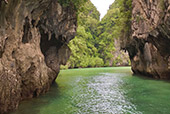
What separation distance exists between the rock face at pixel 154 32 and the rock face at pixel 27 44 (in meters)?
7.98

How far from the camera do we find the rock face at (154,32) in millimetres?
14094

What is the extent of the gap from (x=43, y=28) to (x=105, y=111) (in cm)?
944

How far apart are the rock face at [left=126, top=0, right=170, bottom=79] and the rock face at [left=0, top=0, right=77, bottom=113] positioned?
7.98 metres

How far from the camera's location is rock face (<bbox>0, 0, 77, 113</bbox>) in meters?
7.19

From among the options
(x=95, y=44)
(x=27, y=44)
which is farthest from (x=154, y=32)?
(x=95, y=44)

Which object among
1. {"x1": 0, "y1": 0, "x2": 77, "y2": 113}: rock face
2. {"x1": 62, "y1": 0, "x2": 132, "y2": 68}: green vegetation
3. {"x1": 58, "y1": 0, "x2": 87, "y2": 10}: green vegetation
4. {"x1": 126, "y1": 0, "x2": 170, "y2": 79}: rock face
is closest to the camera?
{"x1": 0, "y1": 0, "x2": 77, "y2": 113}: rock face

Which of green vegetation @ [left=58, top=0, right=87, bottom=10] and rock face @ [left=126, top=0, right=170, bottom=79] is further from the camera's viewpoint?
green vegetation @ [left=58, top=0, right=87, bottom=10]

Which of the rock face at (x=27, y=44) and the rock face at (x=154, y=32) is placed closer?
the rock face at (x=27, y=44)

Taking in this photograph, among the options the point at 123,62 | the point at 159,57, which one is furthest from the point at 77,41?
the point at 159,57

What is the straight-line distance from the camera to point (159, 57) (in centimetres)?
1928

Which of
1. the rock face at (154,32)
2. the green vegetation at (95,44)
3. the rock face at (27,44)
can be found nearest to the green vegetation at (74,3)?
the rock face at (27,44)

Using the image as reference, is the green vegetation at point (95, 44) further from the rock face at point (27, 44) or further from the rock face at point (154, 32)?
the rock face at point (27, 44)

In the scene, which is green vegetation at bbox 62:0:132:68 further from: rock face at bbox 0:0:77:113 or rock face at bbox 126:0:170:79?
rock face at bbox 0:0:77:113

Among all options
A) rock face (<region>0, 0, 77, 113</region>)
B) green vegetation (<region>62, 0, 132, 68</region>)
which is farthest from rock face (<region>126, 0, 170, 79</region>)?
green vegetation (<region>62, 0, 132, 68</region>)
